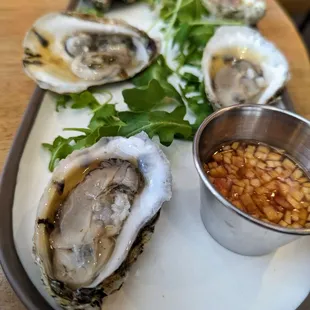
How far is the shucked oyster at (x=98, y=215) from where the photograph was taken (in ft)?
2.63

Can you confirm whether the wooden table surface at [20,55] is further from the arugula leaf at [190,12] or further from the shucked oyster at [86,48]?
the arugula leaf at [190,12]

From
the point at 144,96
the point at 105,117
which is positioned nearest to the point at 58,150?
the point at 105,117

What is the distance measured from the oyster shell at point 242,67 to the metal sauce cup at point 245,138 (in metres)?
0.16

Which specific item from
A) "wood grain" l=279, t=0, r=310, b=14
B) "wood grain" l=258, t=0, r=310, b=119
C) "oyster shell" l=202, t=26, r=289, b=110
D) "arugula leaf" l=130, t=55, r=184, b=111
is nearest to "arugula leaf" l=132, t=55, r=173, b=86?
"arugula leaf" l=130, t=55, r=184, b=111

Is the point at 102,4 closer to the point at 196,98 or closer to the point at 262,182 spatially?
the point at 196,98

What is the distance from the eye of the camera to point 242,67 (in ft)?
4.27

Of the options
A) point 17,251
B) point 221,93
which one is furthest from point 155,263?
point 221,93

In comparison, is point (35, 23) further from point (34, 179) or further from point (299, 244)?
point (299, 244)

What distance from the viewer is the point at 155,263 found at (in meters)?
0.91

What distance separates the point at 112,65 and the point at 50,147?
0.33 meters

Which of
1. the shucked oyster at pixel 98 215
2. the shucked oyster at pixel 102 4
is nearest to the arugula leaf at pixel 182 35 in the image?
the shucked oyster at pixel 102 4

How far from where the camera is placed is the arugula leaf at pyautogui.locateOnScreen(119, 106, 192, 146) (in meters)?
1.04

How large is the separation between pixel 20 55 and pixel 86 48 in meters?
0.19

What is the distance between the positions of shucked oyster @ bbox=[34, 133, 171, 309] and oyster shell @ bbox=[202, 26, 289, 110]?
13.5 inches
